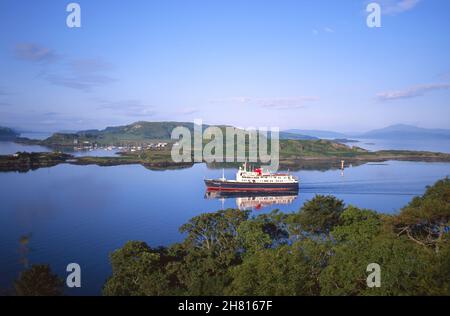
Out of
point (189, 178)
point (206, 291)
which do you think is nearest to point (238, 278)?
point (206, 291)

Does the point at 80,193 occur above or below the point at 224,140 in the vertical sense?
below

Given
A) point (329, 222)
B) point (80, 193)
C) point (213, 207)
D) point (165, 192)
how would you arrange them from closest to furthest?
1. point (329, 222)
2. point (213, 207)
3. point (80, 193)
4. point (165, 192)

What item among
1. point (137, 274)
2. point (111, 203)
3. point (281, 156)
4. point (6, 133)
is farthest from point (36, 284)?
point (6, 133)

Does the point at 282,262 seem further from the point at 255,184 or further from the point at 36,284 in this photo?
the point at 255,184

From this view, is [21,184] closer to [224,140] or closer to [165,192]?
[165,192]

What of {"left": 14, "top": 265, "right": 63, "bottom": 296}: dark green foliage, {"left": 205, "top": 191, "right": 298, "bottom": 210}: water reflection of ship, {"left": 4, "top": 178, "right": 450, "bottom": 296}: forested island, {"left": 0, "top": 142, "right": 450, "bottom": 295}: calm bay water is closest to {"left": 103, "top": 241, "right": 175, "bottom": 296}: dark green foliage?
{"left": 4, "top": 178, "right": 450, "bottom": 296}: forested island

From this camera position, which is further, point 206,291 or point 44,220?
point 44,220
